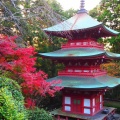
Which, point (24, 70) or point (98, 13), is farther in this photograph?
point (98, 13)

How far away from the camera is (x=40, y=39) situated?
24062mm

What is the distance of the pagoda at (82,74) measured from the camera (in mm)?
12891

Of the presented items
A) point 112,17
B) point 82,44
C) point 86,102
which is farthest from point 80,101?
point 112,17

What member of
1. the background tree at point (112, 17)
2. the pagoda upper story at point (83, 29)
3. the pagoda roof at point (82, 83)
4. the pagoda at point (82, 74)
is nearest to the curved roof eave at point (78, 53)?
the pagoda at point (82, 74)

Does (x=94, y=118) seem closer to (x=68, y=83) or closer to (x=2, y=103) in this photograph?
(x=68, y=83)

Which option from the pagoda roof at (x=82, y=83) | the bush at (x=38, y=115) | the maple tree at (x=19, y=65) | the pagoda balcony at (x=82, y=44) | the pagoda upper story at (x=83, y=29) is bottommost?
the bush at (x=38, y=115)

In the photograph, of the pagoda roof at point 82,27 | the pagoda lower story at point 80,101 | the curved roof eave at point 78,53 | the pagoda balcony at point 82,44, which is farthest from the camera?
the pagoda balcony at point 82,44

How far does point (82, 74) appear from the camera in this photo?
14039 mm

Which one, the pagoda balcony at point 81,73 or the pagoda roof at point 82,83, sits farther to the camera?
the pagoda balcony at point 81,73

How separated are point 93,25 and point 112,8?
40.3 feet

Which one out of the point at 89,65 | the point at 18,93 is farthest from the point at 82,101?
the point at 18,93

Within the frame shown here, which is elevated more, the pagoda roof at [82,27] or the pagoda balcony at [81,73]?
the pagoda roof at [82,27]

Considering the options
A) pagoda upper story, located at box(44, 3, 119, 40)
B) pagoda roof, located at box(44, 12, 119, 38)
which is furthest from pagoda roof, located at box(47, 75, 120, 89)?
pagoda roof, located at box(44, 12, 119, 38)

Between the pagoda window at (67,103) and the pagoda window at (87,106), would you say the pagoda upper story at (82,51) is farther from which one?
the pagoda window at (87,106)
